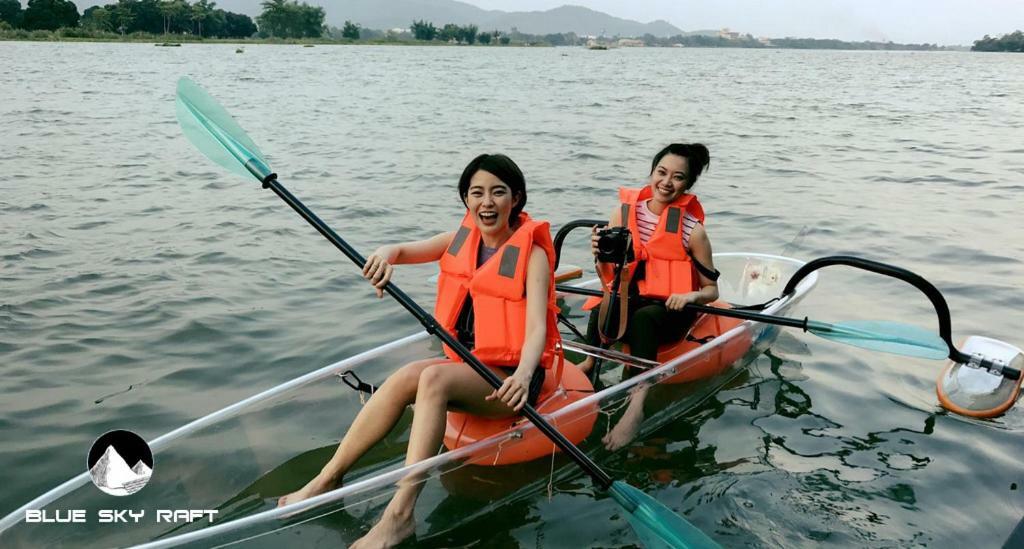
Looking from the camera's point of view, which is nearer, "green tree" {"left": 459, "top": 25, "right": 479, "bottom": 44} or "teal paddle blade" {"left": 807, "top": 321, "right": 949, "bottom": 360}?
"teal paddle blade" {"left": 807, "top": 321, "right": 949, "bottom": 360}

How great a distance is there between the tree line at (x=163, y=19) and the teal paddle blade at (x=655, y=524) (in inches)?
3055

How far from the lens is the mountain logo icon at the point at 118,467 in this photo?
2.99 m

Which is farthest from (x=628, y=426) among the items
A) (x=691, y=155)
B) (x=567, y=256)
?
(x=567, y=256)

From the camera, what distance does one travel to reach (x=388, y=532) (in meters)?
2.81

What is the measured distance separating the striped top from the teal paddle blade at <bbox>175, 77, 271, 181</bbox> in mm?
2127

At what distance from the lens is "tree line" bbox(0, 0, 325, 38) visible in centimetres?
6900

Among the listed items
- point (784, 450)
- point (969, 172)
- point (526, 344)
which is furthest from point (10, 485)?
point (969, 172)

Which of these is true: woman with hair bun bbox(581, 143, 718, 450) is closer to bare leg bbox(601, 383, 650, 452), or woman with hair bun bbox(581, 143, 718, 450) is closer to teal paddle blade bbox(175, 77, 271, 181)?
bare leg bbox(601, 383, 650, 452)

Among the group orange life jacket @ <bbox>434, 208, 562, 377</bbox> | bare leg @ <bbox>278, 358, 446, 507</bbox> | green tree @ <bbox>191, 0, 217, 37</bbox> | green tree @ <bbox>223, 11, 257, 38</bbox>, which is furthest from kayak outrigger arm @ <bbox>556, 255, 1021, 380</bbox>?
green tree @ <bbox>223, 11, 257, 38</bbox>

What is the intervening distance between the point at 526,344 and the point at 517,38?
150676 mm

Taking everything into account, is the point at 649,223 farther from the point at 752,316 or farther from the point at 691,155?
the point at 752,316

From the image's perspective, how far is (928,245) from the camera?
776cm

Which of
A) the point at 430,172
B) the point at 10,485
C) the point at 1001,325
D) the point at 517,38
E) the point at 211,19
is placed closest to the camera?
the point at 10,485

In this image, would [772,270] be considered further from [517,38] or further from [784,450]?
[517,38]
